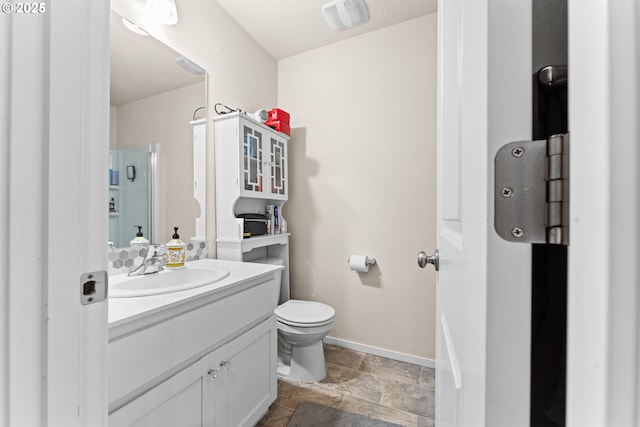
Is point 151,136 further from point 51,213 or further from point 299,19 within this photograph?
point 299,19

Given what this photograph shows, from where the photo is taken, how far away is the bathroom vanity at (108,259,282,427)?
723 mm

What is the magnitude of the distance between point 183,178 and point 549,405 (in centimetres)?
165

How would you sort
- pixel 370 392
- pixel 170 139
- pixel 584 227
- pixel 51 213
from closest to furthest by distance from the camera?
pixel 584 227
pixel 51 213
pixel 170 139
pixel 370 392

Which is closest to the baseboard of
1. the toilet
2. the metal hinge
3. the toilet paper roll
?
the toilet

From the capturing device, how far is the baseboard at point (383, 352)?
1.83 meters

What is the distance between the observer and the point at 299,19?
72.0 inches

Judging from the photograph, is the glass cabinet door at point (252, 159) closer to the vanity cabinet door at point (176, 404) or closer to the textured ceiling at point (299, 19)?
the textured ceiling at point (299, 19)

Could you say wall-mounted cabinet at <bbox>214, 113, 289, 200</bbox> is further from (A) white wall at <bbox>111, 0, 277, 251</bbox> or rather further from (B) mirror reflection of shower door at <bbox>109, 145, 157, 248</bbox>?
(B) mirror reflection of shower door at <bbox>109, 145, 157, 248</bbox>

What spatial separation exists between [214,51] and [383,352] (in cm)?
243

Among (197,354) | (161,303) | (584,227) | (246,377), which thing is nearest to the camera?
(584,227)

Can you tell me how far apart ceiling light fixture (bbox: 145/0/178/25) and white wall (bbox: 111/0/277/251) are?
34 millimetres

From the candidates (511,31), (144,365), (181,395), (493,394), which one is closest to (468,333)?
(493,394)

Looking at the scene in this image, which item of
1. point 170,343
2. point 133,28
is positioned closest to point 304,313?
point 170,343

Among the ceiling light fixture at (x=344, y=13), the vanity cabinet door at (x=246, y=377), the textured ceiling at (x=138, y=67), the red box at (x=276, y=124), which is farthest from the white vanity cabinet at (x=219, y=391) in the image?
the ceiling light fixture at (x=344, y=13)
